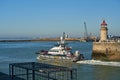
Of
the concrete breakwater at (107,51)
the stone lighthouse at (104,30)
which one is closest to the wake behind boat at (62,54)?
the concrete breakwater at (107,51)

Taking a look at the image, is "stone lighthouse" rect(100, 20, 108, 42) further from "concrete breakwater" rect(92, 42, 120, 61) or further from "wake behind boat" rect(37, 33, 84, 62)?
"wake behind boat" rect(37, 33, 84, 62)

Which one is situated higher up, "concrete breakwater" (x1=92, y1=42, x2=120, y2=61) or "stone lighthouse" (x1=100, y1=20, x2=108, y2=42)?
"stone lighthouse" (x1=100, y1=20, x2=108, y2=42)

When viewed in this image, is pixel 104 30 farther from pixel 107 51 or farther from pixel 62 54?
pixel 62 54

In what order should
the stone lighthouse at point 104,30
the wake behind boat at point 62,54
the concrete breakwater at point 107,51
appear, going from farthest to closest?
the stone lighthouse at point 104,30 < the wake behind boat at point 62,54 < the concrete breakwater at point 107,51

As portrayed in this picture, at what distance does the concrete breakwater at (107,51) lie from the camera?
55156 mm

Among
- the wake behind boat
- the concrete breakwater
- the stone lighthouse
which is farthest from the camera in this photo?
the stone lighthouse

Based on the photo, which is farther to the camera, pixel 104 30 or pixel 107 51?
pixel 104 30

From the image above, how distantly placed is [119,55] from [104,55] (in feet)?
9.01

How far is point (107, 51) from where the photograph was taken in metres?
56.3

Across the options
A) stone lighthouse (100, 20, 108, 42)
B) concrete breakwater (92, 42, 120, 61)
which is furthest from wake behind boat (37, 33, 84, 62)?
stone lighthouse (100, 20, 108, 42)

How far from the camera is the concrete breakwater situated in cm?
5516

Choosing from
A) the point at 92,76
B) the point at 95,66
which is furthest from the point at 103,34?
the point at 92,76

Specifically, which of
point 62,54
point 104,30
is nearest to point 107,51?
point 104,30

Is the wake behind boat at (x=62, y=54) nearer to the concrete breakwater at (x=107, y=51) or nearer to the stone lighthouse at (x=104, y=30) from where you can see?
the concrete breakwater at (x=107, y=51)
